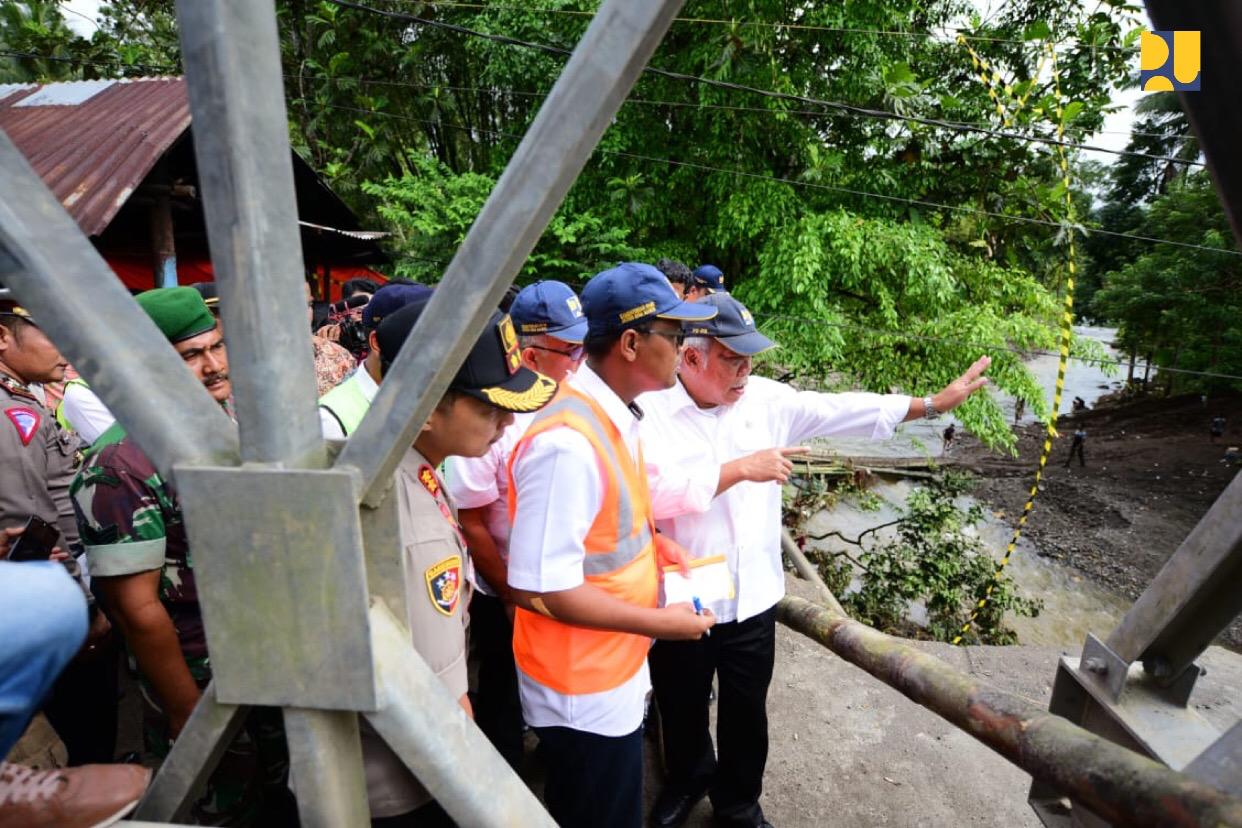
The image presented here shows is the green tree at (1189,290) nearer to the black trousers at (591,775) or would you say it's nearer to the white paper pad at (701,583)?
the white paper pad at (701,583)

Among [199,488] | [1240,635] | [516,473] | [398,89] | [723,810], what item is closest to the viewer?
[199,488]

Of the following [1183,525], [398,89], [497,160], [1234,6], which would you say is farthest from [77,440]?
[1183,525]

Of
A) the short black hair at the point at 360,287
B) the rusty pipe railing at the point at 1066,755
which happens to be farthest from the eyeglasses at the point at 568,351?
the short black hair at the point at 360,287

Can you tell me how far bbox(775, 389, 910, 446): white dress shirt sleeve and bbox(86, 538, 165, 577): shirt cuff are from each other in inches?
83.9

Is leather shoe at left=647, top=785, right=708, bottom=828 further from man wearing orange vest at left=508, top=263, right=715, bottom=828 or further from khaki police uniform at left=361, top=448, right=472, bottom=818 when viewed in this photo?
khaki police uniform at left=361, top=448, right=472, bottom=818

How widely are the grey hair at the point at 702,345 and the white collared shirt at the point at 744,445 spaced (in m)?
0.19

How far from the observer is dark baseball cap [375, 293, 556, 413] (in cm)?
145

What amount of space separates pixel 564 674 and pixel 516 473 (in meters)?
0.53

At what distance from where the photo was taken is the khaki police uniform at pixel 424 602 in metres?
1.33

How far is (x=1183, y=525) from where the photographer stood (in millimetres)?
16094

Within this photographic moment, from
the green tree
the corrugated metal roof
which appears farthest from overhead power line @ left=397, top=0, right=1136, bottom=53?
the green tree

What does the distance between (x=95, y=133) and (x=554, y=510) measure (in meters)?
7.73

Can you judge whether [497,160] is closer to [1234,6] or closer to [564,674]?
[564,674]

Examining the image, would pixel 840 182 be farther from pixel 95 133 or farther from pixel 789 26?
pixel 95 133
